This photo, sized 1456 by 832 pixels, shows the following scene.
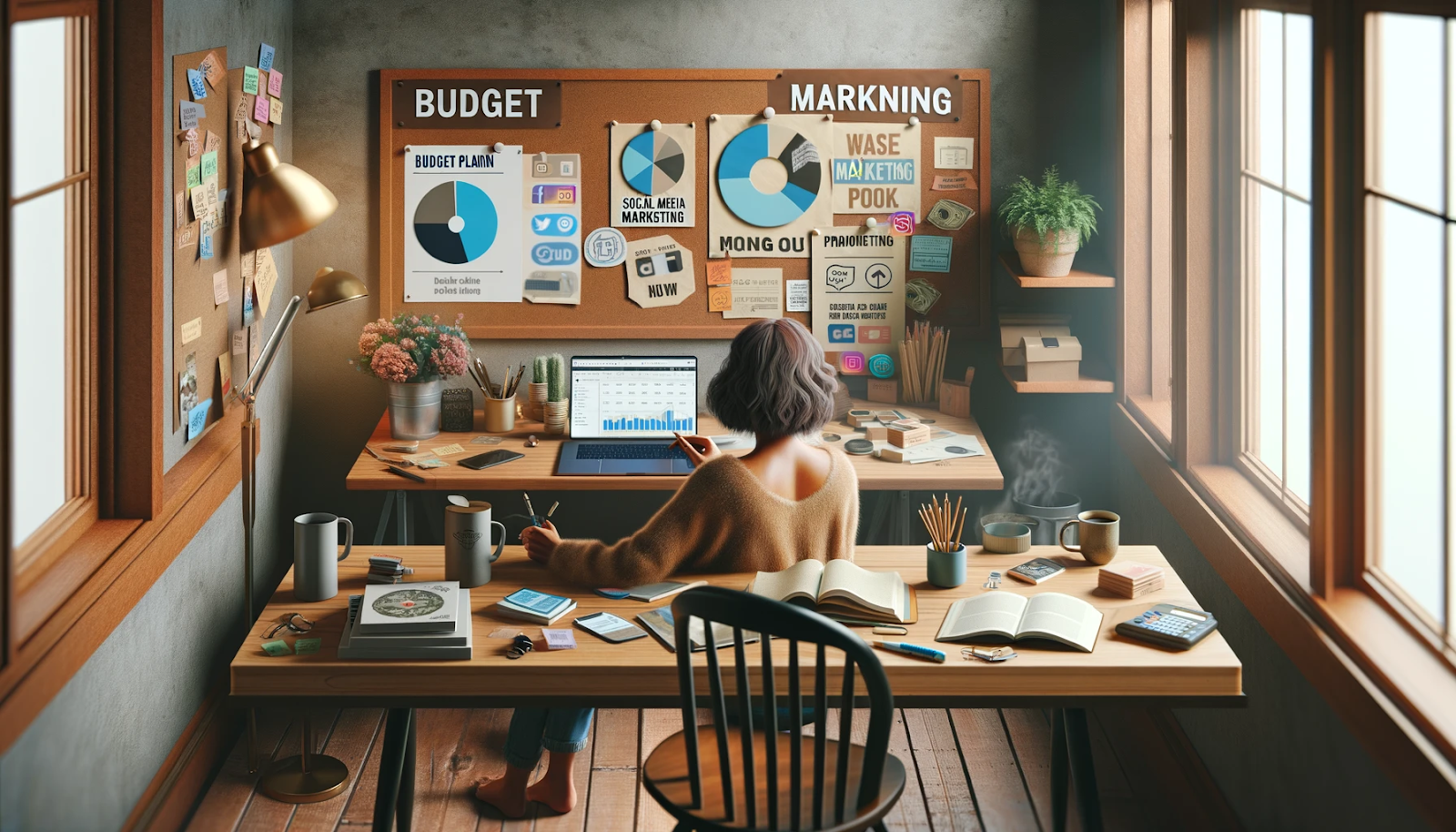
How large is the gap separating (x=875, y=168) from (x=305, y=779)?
2682 mm

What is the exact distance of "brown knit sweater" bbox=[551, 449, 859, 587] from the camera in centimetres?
266

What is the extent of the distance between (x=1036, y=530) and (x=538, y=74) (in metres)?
2.25

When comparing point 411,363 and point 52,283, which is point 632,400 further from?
point 52,283

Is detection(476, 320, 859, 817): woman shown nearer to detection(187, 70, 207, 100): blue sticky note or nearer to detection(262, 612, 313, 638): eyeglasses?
detection(262, 612, 313, 638): eyeglasses

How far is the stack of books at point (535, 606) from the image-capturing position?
2.50 metres

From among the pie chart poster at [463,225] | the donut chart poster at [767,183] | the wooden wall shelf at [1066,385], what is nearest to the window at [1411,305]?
the wooden wall shelf at [1066,385]

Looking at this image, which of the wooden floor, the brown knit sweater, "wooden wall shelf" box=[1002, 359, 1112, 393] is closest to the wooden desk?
the brown knit sweater

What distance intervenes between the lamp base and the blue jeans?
1.77ft

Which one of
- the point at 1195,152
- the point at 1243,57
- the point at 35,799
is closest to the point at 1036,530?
the point at 1195,152

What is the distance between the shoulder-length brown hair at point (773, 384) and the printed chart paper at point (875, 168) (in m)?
1.93

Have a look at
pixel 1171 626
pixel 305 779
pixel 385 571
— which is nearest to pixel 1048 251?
pixel 1171 626

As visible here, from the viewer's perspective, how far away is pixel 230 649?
12.7 feet

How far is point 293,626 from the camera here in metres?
2.46

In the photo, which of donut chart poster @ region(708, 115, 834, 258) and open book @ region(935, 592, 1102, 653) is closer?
open book @ region(935, 592, 1102, 653)
